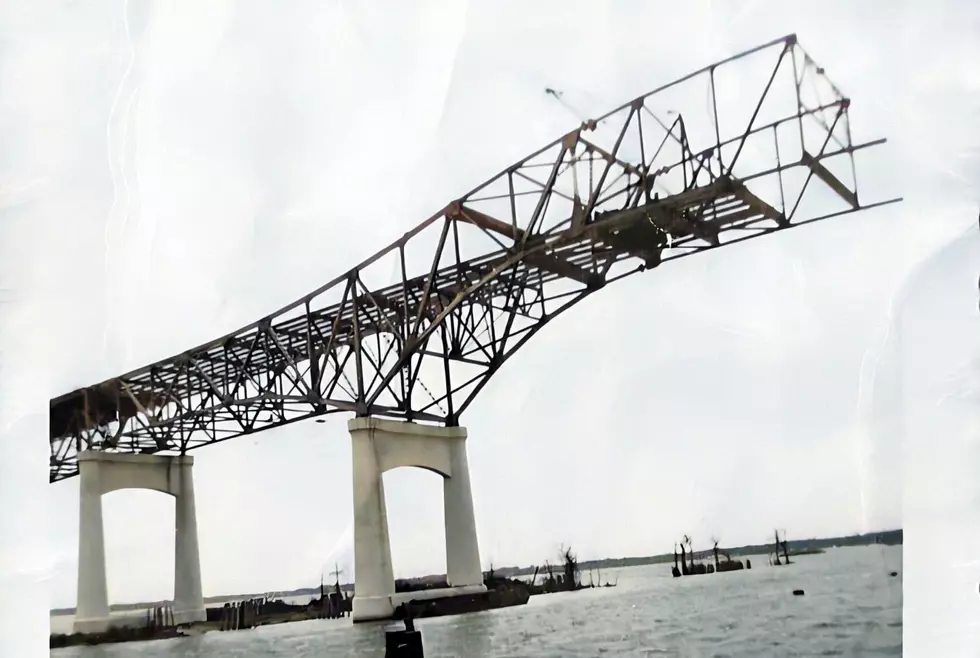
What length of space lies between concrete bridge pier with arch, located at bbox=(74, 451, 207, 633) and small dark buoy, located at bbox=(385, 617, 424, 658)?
581mm

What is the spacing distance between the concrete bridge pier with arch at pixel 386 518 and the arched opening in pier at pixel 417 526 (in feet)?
0.05

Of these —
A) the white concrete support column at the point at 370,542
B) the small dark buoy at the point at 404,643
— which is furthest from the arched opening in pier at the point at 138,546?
the small dark buoy at the point at 404,643

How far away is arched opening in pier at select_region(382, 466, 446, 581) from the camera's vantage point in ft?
9.98

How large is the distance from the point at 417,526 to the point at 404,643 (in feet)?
1.05

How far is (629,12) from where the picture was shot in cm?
300

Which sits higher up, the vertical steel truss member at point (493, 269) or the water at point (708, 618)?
the vertical steel truss member at point (493, 269)

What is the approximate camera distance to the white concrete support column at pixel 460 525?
3.04m

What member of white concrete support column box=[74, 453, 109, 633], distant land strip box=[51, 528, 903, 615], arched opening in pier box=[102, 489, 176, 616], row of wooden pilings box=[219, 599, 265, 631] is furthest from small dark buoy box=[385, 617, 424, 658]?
white concrete support column box=[74, 453, 109, 633]

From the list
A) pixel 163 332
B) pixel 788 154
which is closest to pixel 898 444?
pixel 788 154

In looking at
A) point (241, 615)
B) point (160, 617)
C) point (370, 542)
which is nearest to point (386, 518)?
point (370, 542)

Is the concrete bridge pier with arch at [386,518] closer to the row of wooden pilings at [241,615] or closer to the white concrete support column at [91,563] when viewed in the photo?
the row of wooden pilings at [241,615]

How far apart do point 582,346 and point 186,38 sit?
1533mm

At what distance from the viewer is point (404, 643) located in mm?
3016

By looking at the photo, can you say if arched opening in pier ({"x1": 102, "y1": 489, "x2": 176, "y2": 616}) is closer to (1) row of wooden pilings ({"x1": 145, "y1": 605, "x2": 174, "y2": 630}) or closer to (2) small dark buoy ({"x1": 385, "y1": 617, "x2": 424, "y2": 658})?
(1) row of wooden pilings ({"x1": 145, "y1": 605, "x2": 174, "y2": 630})
